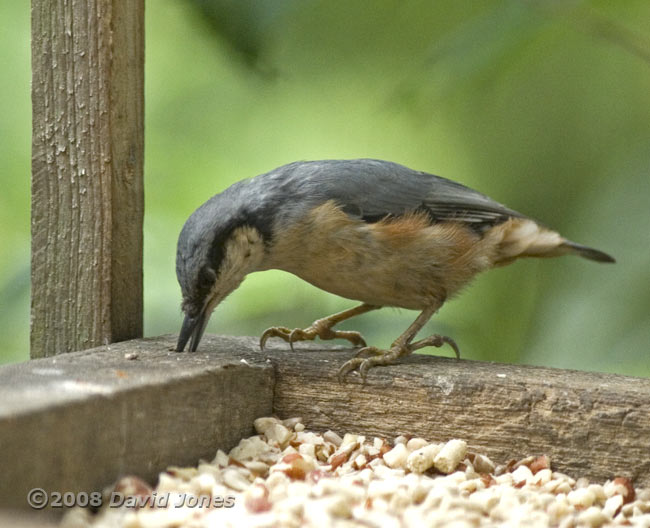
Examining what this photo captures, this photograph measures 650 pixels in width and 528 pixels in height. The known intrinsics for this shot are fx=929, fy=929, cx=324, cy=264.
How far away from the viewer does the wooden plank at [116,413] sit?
162 cm

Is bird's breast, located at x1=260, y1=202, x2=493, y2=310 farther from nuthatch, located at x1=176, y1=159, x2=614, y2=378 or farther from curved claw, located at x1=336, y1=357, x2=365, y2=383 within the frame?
curved claw, located at x1=336, y1=357, x2=365, y2=383

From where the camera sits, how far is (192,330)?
2.53 metres

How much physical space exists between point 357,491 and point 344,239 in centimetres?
102

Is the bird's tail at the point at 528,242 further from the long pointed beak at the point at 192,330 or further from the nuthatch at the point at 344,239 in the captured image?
the long pointed beak at the point at 192,330

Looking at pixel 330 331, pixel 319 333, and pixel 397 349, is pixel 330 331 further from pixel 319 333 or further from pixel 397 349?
pixel 397 349

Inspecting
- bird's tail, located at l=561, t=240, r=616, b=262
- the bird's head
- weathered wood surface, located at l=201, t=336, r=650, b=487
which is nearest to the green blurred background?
bird's tail, located at l=561, t=240, r=616, b=262

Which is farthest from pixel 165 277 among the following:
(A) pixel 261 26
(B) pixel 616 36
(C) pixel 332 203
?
(B) pixel 616 36

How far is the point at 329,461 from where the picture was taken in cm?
220

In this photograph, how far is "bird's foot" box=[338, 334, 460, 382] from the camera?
2424 millimetres

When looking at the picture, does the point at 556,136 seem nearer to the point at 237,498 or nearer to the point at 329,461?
the point at 329,461

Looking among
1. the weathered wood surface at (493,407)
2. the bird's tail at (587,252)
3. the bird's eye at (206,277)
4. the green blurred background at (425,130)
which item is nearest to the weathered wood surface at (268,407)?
the weathered wood surface at (493,407)

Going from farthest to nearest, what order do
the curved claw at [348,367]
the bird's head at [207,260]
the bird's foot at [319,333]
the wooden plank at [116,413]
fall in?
the bird's foot at [319,333] → the bird's head at [207,260] → the curved claw at [348,367] → the wooden plank at [116,413]

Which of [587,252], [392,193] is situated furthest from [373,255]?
[587,252]

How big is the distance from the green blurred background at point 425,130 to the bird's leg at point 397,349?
4.6 inches
